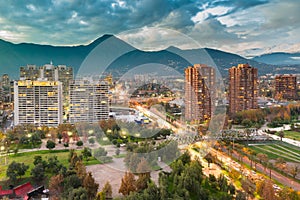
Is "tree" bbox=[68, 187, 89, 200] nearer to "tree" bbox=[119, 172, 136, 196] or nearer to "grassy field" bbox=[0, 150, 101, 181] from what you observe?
"tree" bbox=[119, 172, 136, 196]

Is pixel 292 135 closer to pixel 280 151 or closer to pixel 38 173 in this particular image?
pixel 280 151

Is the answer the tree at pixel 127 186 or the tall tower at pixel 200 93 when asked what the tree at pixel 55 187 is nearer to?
the tree at pixel 127 186

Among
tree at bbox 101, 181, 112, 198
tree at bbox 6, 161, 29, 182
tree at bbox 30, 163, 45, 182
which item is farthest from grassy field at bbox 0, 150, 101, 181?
tree at bbox 101, 181, 112, 198

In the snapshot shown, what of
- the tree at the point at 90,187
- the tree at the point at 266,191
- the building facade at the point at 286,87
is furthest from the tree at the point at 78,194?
the building facade at the point at 286,87

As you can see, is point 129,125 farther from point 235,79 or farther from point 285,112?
point 285,112

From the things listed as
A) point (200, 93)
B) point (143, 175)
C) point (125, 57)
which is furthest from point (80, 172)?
point (200, 93)

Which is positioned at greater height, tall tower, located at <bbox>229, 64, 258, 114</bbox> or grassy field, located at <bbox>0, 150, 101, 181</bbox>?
tall tower, located at <bbox>229, 64, 258, 114</bbox>
